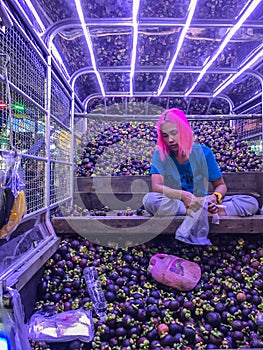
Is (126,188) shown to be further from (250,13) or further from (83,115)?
(250,13)

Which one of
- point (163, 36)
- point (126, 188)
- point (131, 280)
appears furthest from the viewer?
point (126, 188)

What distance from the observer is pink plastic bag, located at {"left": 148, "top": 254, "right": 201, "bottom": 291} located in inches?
70.5

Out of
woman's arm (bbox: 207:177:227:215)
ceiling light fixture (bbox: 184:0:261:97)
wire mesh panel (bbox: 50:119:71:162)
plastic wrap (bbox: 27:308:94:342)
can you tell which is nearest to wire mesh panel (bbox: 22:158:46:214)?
wire mesh panel (bbox: 50:119:71:162)

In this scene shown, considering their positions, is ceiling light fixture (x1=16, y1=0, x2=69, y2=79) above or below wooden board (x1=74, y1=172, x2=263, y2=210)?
above

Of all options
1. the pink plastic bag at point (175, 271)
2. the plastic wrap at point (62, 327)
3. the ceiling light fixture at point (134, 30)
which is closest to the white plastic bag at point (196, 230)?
the pink plastic bag at point (175, 271)

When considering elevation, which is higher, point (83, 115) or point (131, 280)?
point (83, 115)

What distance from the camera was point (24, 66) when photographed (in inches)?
72.0

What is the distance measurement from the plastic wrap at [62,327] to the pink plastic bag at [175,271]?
490 millimetres

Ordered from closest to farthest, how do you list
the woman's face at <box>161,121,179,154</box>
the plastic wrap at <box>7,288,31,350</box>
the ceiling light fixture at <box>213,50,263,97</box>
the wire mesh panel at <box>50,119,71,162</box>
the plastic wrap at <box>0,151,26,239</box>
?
the plastic wrap at <box>7,288,31,350</box>
the plastic wrap at <box>0,151,26,239</box>
the woman's face at <box>161,121,179,154</box>
the wire mesh panel at <box>50,119,71,162</box>
the ceiling light fixture at <box>213,50,263,97</box>

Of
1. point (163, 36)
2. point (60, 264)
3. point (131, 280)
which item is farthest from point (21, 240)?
point (163, 36)

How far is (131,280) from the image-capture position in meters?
1.89

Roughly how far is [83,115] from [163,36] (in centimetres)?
142

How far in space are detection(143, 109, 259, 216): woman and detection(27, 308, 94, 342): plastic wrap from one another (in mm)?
931

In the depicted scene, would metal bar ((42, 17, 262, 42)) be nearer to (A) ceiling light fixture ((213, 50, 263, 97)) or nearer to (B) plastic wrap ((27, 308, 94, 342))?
(A) ceiling light fixture ((213, 50, 263, 97))
